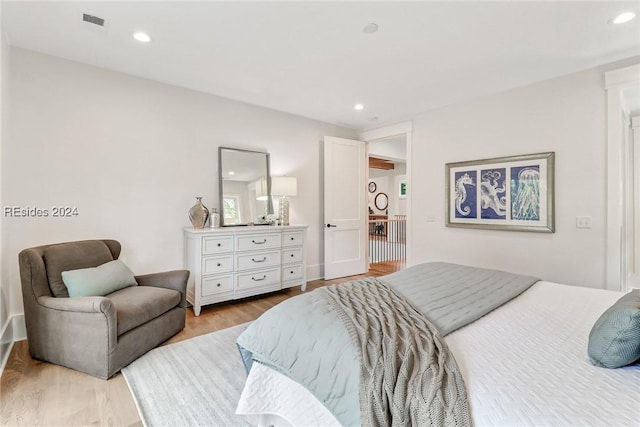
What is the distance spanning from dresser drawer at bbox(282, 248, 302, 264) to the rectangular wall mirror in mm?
468

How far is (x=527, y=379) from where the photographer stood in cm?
96

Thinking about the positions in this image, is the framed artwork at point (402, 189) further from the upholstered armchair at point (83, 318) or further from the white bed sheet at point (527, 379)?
the upholstered armchair at point (83, 318)

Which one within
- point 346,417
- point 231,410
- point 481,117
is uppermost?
point 481,117

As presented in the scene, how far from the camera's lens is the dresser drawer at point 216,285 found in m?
3.18

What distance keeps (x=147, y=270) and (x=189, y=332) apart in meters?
0.96

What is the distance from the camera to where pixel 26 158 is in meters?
2.58

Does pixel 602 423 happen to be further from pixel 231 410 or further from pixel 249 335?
pixel 231 410

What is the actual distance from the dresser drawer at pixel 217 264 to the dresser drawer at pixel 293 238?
0.77m

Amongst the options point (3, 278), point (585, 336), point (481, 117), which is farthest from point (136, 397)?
point (481, 117)

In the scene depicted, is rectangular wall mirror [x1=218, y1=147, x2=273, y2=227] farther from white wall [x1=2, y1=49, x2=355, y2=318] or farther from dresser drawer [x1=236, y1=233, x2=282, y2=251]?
dresser drawer [x1=236, y1=233, x2=282, y2=251]

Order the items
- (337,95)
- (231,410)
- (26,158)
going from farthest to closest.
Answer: (337,95) → (26,158) → (231,410)

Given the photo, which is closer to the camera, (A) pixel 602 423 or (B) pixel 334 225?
(A) pixel 602 423

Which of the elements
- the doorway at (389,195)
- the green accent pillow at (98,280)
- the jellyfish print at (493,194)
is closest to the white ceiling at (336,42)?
the jellyfish print at (493,194)

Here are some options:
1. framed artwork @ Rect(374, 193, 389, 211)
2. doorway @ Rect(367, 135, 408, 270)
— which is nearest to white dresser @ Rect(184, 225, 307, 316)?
doorway @ Rect(367, 135, 408, 270)
